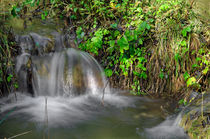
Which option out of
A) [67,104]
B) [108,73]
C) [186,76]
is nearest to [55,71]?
[67,104]

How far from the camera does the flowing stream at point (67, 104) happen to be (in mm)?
2381

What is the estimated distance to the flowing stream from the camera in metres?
2.38

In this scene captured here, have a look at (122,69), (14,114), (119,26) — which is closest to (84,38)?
(119,26)

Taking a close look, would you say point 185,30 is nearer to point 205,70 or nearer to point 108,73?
point 205,70

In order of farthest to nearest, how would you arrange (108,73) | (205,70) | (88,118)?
(108,73) → (205,70) → (88,118)

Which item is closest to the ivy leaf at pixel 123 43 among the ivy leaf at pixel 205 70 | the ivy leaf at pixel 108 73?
the ivy leaf at pixel 108 73

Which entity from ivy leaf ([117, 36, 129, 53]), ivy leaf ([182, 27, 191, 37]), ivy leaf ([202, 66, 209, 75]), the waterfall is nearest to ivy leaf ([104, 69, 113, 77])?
the waterfall

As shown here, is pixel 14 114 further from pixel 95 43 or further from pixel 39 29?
pixel 39 29

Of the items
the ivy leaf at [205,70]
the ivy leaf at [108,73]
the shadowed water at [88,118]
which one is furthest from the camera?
the ivy leaf at [108,73]

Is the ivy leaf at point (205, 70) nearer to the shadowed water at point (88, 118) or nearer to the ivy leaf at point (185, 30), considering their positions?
the ivy leaf at point (185, 30)

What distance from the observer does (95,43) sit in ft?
11.7

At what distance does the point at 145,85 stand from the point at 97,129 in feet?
5.00

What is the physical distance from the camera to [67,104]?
319 centimetres

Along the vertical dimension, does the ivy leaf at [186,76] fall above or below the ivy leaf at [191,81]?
above
